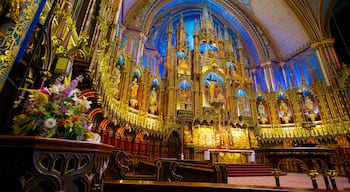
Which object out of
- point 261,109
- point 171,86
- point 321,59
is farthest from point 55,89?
point 321,59

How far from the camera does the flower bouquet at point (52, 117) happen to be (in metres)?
1.72

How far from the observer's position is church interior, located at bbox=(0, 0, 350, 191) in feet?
7.83

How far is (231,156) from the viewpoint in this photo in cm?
1066

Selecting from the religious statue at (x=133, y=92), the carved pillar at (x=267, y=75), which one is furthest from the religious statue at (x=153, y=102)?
the carved pillar at (x=267, y=75)

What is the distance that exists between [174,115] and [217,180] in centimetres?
858

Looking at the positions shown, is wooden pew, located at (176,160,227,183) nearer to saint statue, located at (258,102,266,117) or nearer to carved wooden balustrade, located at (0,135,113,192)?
carved wooden balustrade, located at (0,135,113,192)

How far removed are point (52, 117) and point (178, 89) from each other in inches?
462

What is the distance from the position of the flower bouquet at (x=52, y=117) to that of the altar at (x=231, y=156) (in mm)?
9446

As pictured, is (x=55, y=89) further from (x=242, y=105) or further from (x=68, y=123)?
(x=242, y=105)

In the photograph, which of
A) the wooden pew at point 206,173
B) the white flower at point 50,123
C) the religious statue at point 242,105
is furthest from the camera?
the religious statue at point 242,105

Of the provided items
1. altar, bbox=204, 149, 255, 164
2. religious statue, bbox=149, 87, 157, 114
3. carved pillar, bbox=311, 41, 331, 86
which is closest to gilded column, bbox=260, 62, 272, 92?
carved pillar, bbox=311, 41, 331, 86

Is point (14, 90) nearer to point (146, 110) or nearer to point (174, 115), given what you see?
point (146, 110)

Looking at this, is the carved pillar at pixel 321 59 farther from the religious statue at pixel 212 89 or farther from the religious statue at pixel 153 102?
the religious statue at pixel 153 102

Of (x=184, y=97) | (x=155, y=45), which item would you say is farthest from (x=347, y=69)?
(x=155, y=45)
